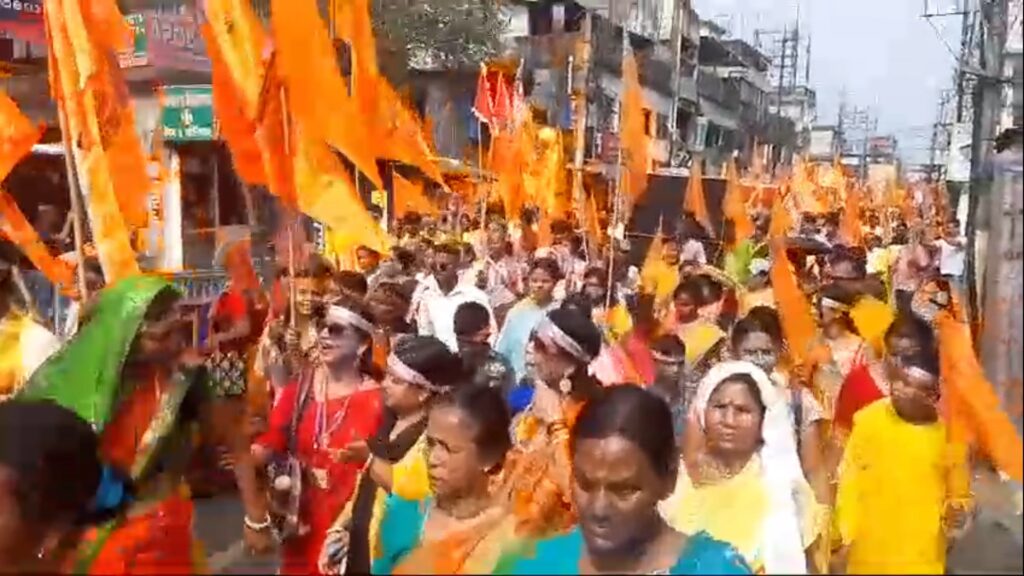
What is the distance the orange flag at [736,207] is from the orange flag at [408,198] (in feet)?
9.69

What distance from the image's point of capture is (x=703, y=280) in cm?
570

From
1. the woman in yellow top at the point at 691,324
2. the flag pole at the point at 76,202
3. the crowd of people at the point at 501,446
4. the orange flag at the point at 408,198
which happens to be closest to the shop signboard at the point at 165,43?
the orange flag at the point at 408,198

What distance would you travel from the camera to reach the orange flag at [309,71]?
521 cm

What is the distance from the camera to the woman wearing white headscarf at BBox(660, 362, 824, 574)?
2.62m

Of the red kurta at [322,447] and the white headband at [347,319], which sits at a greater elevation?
the white headband at [347,319]

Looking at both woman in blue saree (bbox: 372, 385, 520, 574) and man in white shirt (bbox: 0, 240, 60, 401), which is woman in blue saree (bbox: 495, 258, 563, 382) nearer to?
woman in blue saree (bbox: 372, 385, 520, 574)

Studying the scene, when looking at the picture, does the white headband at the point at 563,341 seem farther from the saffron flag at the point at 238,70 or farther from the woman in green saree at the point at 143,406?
the saffron flag at the point at 238,70

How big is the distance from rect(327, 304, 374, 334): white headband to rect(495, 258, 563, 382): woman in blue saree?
522mm

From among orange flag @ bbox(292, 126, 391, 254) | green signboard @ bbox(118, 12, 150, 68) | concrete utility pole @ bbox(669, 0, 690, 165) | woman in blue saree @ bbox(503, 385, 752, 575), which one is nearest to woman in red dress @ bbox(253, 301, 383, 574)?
orange flag @ bbox(292, 126, 391, 254)

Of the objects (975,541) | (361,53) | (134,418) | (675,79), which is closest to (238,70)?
(361,53)

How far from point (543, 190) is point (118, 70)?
884 centimetres

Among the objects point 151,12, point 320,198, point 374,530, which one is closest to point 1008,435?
point 374,530

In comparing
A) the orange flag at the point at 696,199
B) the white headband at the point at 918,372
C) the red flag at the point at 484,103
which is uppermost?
the red flag at the point at 484,103

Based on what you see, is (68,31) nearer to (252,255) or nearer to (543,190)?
(252,255)
